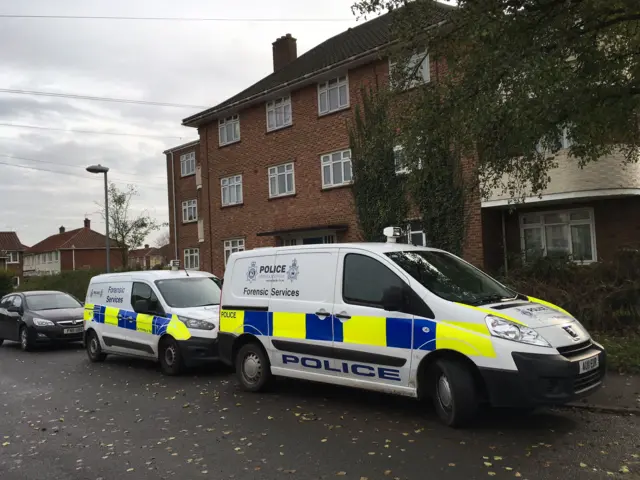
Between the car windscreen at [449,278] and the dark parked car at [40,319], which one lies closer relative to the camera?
the car windscreen at [449,278]

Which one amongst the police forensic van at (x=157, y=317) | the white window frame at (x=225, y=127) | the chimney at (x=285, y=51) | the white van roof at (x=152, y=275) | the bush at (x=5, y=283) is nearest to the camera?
the police forensic van at (x=157, y=317)

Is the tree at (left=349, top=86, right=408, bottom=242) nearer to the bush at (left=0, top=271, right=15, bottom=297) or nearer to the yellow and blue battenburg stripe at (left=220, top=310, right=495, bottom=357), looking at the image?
Answer: the yellow and blue battenburg stripe at (left=220, top=310, right=495, bottom=357)

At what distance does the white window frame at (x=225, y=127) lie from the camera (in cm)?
2392

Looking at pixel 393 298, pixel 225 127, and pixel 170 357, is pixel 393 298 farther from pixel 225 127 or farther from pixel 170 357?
pixel 225 127

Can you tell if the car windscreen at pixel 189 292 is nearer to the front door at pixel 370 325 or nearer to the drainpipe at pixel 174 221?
the front door at pixel 370 325

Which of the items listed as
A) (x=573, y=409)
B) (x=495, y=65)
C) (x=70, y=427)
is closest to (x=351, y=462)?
(x=573, y=409)

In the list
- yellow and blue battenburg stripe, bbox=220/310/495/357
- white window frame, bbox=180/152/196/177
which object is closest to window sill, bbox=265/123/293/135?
white window frame, bbox=180/152/196/177

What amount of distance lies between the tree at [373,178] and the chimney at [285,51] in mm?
10111

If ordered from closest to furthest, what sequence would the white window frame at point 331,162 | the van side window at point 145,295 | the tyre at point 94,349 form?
1. the van side window at point 145,295
2. the tyre at point 94,349
3. the white window frame at point 331,162

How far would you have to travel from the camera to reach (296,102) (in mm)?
21234

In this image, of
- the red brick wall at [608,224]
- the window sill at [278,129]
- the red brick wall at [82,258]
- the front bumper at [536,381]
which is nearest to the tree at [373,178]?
the red brick wall at [608,224]

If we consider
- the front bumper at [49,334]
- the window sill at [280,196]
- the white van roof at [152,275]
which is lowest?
the front bumper at [49,334]

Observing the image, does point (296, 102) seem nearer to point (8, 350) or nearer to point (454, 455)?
point (8, 350)

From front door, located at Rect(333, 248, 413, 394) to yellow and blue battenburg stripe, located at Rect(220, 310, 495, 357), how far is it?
11 millimetres
